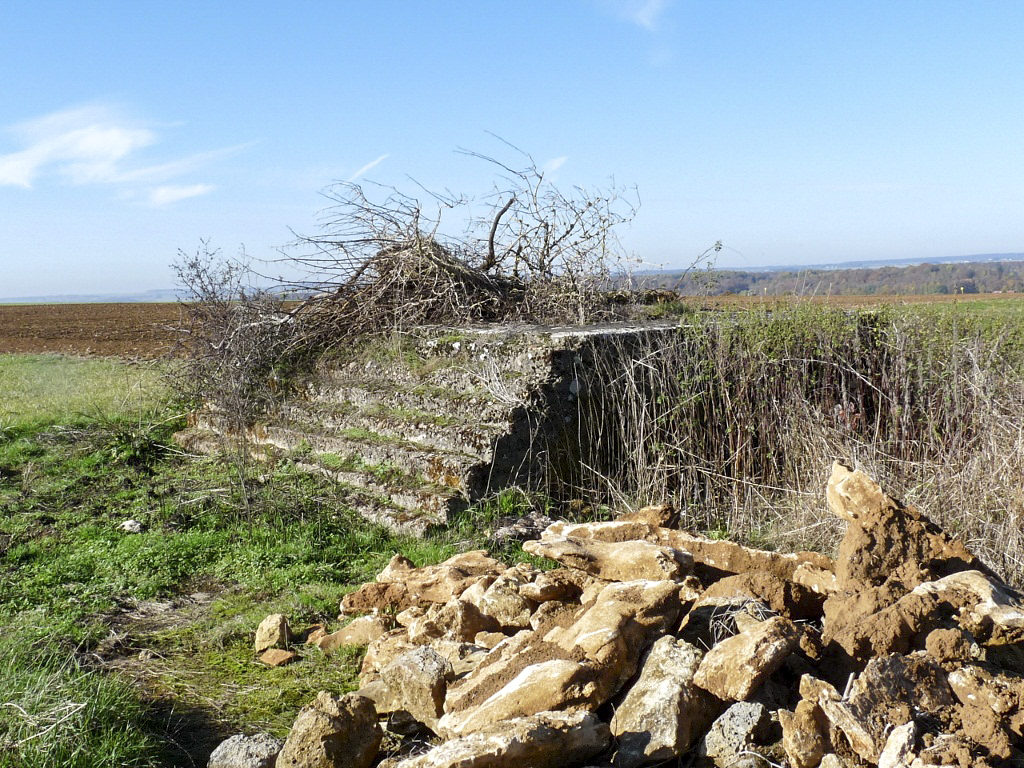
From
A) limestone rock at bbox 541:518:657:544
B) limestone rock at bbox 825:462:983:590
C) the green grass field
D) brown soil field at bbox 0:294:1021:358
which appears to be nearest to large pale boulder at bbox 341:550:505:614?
the green grass field

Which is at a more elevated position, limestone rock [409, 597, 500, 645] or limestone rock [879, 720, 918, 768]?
limestone rock [879, 720, 918, 768]

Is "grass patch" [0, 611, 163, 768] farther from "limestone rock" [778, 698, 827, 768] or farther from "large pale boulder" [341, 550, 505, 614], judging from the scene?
"limestone rock" [778, 698, 827, 768]

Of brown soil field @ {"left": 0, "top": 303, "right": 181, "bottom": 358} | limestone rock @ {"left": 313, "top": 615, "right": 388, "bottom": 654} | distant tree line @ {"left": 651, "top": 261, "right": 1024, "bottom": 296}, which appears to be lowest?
limestone rock @ {"left": 313, "top": 615, "right": 388, "bottom": 654}

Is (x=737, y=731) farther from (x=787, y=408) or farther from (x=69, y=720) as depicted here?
(x=787, y=408)

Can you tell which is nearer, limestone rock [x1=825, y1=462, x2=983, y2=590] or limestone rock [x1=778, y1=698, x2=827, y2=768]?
limestone rock [x1=778, y1=698, x2=827, y2=768]

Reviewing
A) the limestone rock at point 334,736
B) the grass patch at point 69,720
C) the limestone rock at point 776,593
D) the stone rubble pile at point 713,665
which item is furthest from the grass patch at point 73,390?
the limestone rock at point 776,593

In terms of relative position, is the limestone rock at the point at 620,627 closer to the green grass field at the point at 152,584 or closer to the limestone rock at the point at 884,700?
the limestone rock at the point at 884,700

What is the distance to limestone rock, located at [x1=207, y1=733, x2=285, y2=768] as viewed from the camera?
3.07 m

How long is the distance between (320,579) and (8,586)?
2.06m

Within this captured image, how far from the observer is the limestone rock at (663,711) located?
2.91m

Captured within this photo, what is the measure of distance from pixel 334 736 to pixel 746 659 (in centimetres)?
153

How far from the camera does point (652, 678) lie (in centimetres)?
316

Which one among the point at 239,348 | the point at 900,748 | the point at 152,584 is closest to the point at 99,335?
the point at 239,348

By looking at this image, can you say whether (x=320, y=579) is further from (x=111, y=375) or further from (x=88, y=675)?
(x=111, y=375)
